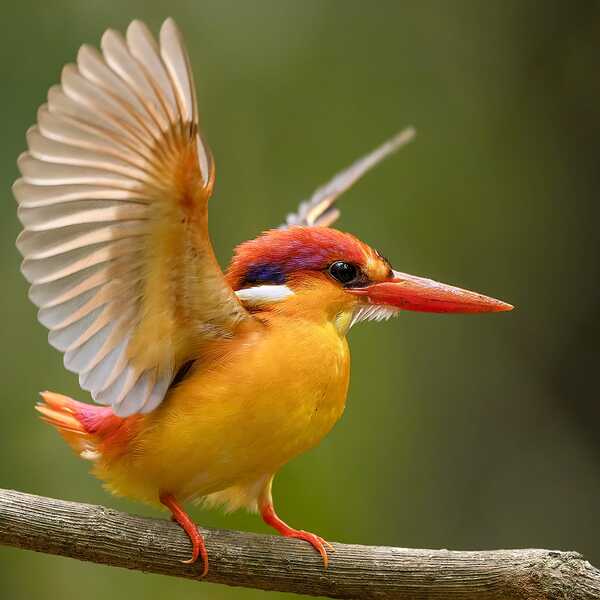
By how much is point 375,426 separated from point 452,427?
0.55 metres

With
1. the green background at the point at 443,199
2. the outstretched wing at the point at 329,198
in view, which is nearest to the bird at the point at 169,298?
the outstretched wing at the point at 329,198

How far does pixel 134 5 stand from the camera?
4.52 m

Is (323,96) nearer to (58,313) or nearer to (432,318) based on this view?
(432,318)

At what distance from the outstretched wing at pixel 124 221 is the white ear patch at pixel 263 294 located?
0.11m

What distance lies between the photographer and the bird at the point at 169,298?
2.19 meters

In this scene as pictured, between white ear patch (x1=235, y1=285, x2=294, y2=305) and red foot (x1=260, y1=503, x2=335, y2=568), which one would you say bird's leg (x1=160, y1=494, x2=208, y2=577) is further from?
white ear patch (x1=235, y1=285, x2=294, y2=305)

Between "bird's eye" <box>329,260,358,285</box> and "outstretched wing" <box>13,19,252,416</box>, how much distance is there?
263mm

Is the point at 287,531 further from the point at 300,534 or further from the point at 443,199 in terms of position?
the point at 443,199

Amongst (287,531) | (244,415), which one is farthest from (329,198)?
(244,415)

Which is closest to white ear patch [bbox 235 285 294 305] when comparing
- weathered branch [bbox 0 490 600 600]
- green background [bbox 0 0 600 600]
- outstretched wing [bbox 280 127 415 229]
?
weathered branch [bbox 0 490 600 600]

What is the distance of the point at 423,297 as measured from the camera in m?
2.71

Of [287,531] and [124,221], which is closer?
[124,221]

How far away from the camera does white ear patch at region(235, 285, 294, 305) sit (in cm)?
259

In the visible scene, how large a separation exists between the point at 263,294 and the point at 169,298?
275mm
